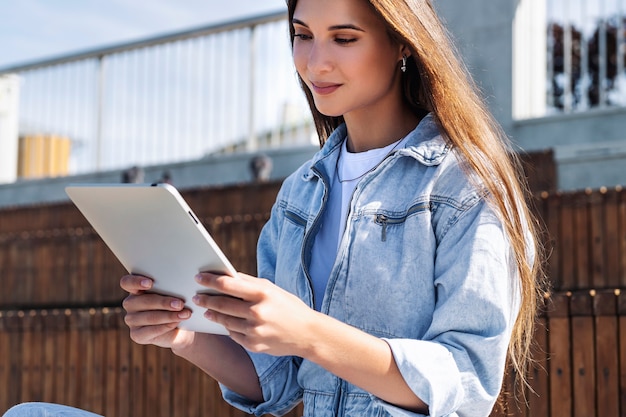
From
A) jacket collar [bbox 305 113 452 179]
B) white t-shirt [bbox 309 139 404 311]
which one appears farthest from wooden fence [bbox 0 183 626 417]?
jacket collar [bbox 305 113 452 179]

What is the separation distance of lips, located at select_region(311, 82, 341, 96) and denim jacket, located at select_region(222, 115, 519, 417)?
180 mm

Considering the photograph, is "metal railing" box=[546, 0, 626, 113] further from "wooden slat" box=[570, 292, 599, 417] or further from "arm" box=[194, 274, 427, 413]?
"arm" box=[194, 274, 427, 413]

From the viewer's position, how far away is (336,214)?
1937 millimetres

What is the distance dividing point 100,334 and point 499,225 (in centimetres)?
286

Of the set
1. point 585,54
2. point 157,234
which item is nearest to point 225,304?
point 157,234

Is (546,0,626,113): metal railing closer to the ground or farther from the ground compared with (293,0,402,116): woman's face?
farther from the ground

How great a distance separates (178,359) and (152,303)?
225cm

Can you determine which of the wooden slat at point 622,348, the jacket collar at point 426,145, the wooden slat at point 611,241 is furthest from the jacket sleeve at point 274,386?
the wooden slat at point 611,241

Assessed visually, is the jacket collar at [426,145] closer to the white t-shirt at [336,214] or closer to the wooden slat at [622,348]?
the white t-shirt at [336,214]

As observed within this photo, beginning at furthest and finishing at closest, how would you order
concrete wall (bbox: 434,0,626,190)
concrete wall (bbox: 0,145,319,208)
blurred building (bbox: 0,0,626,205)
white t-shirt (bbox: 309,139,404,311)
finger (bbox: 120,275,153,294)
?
concrete wall (bbox: 0,145,319,208) → blurred building (bbox: 0,0,626,205) → concrete wall (bbox: 434,0,626,190) → white t-shirt (bbox: 309,139,404,311) → finger (bbox: 120,275,153,294)

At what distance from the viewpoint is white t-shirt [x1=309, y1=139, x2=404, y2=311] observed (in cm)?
189

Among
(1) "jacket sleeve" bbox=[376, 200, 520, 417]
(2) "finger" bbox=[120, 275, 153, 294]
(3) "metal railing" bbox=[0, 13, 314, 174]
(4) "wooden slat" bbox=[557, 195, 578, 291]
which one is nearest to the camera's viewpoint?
(1) "jacket sleeve" bbox=[376, 200, 520, 417]

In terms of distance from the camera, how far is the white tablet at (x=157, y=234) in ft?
4.73

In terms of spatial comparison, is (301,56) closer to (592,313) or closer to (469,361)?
(469,361)
